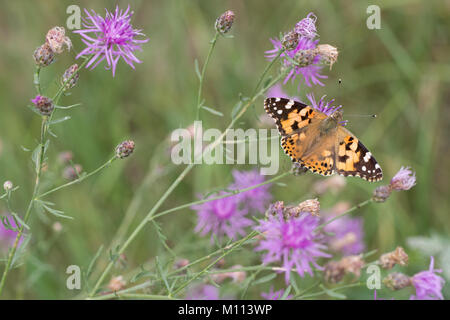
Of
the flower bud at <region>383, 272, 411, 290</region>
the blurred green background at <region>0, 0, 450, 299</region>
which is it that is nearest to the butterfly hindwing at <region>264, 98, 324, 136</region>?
the flower bud at <region>383, 272, 411, 290</region>

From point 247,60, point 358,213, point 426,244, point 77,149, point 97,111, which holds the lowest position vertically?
point 426,244

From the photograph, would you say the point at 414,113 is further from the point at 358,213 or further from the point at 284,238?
the point at 284,238

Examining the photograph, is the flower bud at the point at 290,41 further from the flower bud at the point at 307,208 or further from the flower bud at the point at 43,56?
the flower bud at the point at 43,56

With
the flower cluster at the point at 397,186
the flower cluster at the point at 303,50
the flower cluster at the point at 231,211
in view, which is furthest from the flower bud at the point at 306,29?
the flower cluster at the point at 231,211

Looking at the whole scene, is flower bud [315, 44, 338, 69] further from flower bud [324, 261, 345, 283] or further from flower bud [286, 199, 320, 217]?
flower bud [324, 261, 345, 283]

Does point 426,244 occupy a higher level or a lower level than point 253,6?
lower
